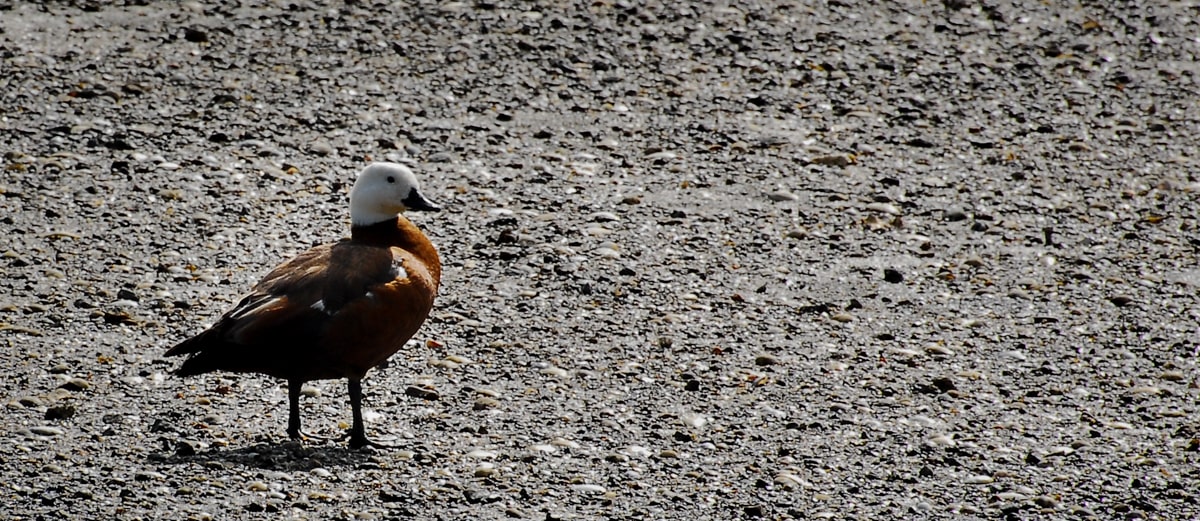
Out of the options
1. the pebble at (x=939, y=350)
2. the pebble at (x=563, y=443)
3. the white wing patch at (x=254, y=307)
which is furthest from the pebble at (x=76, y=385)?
the pebble at (x=939, y=350)

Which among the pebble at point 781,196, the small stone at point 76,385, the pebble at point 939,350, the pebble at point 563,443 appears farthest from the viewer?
the pebble at point 781,196

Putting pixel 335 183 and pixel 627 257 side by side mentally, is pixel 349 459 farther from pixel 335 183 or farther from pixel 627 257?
pixel 335 183

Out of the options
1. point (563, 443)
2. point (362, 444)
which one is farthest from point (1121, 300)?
point (362, 444)

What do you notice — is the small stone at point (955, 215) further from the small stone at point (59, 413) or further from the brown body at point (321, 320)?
the small stone at point (59, 413)

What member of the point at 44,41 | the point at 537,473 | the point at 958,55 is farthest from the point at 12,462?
the point at 958,55

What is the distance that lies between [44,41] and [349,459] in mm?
5772

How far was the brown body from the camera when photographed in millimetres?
5934

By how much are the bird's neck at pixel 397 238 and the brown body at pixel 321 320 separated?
21 centimetres

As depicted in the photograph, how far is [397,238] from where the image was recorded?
262 inches

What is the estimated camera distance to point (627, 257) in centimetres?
831

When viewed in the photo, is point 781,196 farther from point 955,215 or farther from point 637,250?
point 637,250

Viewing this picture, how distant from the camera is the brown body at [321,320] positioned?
593 centimetres

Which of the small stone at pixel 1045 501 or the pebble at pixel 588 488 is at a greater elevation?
the pebble at pixel 588 488

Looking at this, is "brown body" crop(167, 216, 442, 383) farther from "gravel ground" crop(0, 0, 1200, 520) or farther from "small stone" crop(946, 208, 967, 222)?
"small stone" crop(946, 208, 967, 222)
